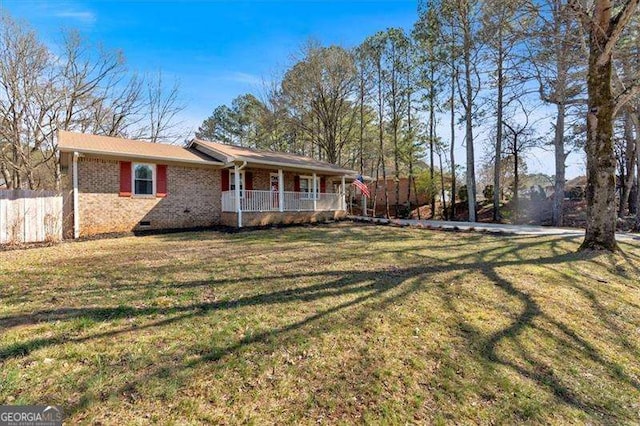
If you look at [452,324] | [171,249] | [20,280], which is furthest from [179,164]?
[452,324]

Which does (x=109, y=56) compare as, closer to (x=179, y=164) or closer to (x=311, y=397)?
(x=179, y=164)

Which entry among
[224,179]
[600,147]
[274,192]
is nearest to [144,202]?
[224,179]

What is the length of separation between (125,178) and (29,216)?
3.18m

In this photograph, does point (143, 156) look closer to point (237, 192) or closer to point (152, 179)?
point (152, 179)

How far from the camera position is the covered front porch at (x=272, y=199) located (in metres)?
12.8

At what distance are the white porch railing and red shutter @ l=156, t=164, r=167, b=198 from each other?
7.80 feet

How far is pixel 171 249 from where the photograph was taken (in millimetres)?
7875

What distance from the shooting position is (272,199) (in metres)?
14.0

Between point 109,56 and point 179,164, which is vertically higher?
point 109,56

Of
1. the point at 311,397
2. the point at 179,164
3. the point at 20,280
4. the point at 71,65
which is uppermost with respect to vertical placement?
the point at 71,65

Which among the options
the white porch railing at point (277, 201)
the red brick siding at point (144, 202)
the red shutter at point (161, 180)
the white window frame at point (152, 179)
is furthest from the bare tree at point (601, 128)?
the white window frame at point (152, 179)

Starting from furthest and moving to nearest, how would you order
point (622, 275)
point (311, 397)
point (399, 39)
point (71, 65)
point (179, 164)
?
1. point (399, 39)
2. point (71, 65)
3. point (179, 164)
4. point (622, 275)
5. point (311, 397)

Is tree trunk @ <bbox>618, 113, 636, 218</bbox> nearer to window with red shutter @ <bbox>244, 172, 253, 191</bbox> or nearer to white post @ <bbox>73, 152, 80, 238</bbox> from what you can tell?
window with red shutter @ <bbox>244, 172, 253, 191</bbox>

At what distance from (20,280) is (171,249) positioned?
3.11m
